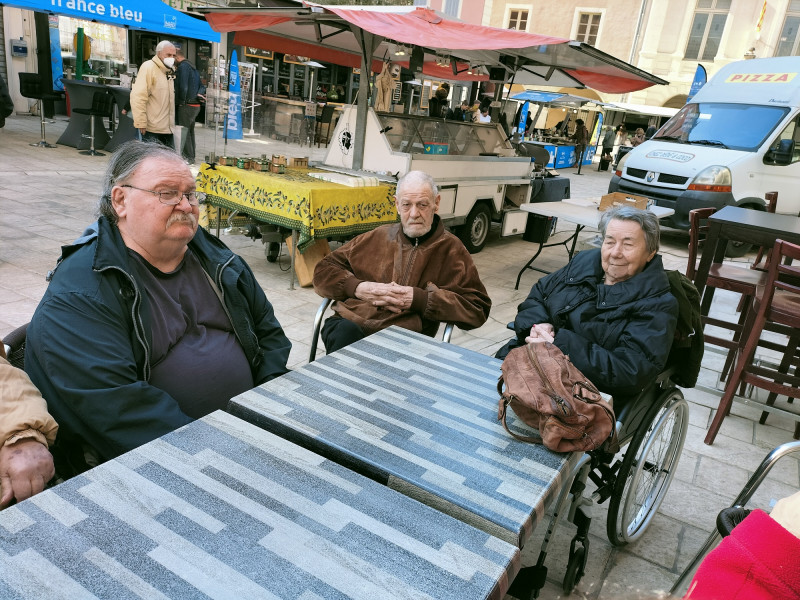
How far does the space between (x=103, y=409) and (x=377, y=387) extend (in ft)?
2.41

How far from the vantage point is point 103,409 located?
60.6 inches

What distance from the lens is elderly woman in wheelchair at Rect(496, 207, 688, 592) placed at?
2129 mm

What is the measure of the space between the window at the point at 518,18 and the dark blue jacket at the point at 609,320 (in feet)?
88.1

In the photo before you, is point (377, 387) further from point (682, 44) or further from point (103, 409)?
point (682, 44)

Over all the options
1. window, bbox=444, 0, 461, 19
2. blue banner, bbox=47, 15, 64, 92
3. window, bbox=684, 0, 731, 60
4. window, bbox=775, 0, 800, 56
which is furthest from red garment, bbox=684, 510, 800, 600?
window, bbox=775, 0, 800, 56

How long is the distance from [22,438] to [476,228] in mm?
6079

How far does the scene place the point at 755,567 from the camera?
0.93 metres

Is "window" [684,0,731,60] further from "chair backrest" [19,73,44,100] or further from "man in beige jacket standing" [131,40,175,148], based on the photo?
"chair backrest" [19,73,44,100]

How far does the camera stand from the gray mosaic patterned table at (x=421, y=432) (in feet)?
4.12

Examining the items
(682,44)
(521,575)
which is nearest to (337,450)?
(521,575)

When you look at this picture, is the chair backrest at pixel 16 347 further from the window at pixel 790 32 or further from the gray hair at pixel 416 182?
the window at pixel 790 32

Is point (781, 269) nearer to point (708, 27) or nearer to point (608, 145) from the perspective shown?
point (608, 145)

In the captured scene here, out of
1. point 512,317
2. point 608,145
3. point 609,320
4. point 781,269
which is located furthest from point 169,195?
point 608,145

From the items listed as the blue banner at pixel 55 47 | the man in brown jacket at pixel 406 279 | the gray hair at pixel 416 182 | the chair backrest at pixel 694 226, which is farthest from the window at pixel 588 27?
the man in brown jacket at pixel 406 279
